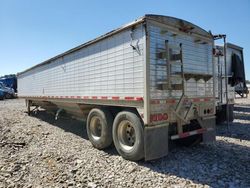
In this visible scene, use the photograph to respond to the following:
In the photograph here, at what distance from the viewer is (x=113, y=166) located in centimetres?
566

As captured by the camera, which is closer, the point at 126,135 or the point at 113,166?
the point at 113,166

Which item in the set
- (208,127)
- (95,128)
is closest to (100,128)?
Result: (95,128)

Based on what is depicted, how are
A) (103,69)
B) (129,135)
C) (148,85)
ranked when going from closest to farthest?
(148,85)
(129,135)
(103,69)

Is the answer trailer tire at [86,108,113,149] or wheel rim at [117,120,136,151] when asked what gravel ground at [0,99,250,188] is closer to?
trailer tire at [86,108,113,149]

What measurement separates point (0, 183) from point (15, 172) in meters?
0.56

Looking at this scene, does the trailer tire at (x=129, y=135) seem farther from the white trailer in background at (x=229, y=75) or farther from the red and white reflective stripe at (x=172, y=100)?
the white trailer in background at (x=229, y=75)

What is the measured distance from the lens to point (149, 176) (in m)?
4.97

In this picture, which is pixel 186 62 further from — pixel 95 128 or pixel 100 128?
pixel 95 128

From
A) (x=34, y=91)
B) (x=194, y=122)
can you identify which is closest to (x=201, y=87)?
(x=194, y=122)

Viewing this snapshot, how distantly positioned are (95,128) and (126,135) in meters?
1.52

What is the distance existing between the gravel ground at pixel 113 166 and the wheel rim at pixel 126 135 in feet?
1.24

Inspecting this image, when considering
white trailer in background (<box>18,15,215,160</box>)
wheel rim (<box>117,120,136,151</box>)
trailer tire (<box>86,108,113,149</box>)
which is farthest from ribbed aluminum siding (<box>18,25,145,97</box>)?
wheel rim (<box>117,120,136,151</box>)

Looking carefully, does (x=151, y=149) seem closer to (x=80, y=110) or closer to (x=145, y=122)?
(x=145, y=122)

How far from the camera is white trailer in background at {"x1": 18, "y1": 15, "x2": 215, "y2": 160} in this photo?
5.32 meters
